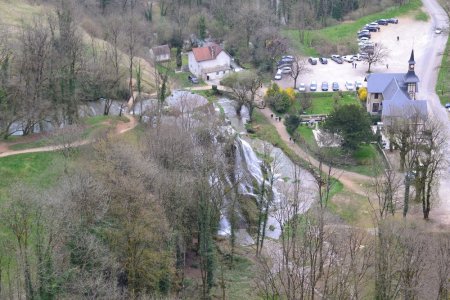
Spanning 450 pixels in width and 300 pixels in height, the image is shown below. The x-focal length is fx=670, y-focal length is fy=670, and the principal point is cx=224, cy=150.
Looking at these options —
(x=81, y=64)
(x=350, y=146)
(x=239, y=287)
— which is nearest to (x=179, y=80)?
(x=81, y=64)

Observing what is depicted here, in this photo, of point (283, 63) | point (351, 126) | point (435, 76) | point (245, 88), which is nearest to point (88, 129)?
point (351, 126)

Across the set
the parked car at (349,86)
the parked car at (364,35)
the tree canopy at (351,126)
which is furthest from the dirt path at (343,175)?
the parked car at (364,35)

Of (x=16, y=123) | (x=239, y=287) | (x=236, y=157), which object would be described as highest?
(x=16, y=123)

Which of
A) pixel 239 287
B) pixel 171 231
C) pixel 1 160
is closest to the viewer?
pixel 171 231

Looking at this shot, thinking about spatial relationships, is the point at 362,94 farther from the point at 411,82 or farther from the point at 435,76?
the point at 435,76

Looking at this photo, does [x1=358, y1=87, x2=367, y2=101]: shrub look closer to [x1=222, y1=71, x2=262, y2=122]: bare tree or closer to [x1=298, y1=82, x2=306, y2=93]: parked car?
[x1=298, y1=82, x2=306, y2=93]: parked car

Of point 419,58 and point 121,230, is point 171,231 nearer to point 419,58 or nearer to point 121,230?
point 121,230

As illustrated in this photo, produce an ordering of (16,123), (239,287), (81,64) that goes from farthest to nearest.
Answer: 1. (81,64)
2. (16,123)
3. (239,287)
